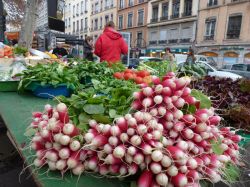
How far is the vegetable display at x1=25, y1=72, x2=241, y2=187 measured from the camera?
897 mm

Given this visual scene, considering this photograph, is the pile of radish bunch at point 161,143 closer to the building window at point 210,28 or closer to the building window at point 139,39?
the building window at point 210,28

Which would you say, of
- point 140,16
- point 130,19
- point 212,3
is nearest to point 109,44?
point 212,3

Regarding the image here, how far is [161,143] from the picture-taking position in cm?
94

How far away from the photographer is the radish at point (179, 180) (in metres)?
0.86

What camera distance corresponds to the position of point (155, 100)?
3.46ft

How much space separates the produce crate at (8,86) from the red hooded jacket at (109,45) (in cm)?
238

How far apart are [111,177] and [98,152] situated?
0.36ft

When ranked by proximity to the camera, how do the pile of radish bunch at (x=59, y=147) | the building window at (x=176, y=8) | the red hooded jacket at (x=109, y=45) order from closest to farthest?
the pile of radish bunch at (x=59, y=147) → the red hooded jacket at (x=109, y=45) → the building window at (x=176, y=8)

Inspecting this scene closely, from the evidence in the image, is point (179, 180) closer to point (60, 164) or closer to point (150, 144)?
point (150, 144)

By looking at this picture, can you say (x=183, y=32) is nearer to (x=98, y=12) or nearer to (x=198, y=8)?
(x=198, y=8)

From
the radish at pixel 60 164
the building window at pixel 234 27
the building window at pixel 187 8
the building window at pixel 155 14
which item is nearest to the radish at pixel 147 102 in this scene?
the radish at pixel 60 164

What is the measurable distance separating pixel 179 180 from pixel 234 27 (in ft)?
80.5

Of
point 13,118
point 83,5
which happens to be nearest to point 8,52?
point 13,118

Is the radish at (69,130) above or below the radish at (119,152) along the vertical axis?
above
